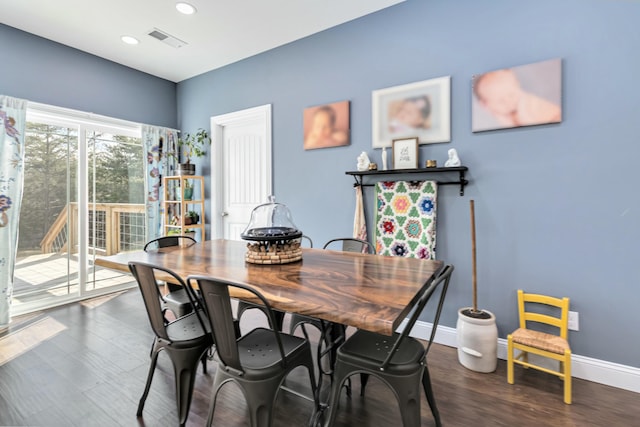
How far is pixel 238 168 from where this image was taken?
3957 mm

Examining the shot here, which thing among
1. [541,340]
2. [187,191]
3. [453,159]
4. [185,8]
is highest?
[185,8]

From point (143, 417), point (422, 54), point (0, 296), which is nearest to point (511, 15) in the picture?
point (422, 54)

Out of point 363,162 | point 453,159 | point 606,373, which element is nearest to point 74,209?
point 363,162

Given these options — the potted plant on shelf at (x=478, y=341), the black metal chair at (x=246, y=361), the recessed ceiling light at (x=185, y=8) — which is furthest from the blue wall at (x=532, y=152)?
the black metal chair at (x=246, y=361)

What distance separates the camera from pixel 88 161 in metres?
3.57

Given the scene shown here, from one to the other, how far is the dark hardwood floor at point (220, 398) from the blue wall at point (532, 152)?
410mm

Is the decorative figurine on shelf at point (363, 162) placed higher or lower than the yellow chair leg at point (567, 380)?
higher

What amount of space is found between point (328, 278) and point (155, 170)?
3585mm

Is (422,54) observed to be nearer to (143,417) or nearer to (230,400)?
(230,400)

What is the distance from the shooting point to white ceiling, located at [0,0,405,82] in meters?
2.65

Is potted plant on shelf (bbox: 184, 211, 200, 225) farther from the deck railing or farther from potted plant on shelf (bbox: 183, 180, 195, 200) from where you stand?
the deck railing

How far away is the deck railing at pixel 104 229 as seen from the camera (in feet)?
11.1

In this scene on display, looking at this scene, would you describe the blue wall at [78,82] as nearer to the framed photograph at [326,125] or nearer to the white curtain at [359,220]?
the framed photograph at [326,125]

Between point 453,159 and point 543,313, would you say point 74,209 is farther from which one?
point 543,313
